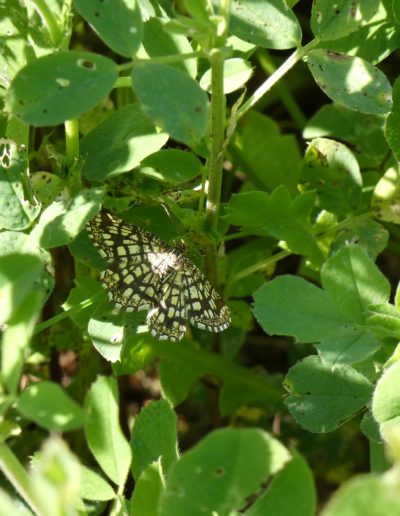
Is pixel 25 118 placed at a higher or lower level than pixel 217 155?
higher

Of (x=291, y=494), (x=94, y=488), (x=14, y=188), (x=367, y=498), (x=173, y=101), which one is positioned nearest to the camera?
(x=367, y=498)

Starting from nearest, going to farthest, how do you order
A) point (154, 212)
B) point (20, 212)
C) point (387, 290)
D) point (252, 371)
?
point (387, 290)
point (20, 212)
point (154, 212)
point (252, 371)

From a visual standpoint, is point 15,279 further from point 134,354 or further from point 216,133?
point 134,354

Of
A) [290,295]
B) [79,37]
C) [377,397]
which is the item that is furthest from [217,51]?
[79,37]

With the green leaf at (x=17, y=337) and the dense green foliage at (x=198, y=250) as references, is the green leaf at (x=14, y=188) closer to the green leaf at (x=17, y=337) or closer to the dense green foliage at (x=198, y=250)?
the dense green foliage at (x=198, y=250)

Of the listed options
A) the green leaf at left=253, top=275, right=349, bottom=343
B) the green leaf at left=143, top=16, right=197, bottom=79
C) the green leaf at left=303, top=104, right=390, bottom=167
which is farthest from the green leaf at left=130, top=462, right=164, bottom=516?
the green leaf at left=303, top=104, right=390, bottom=167

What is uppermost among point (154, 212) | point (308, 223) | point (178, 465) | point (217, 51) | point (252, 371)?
point (217, 51)

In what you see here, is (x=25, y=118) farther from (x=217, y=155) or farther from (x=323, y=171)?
(x=323, y=171)

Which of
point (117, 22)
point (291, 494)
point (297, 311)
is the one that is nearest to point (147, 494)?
point (291, 494)

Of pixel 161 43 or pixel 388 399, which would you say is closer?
pixel 388 399
